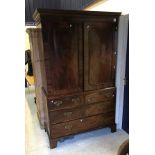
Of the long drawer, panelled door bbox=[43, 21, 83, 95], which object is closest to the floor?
the long drawer

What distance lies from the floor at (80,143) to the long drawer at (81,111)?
1.37 ft

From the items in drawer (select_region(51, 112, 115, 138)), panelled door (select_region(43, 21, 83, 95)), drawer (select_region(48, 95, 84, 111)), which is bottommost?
drawer (select_region(51, 112, 115, 138))

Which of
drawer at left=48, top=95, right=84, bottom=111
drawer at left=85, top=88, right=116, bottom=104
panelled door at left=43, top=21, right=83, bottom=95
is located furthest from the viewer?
drawer at left=85, top=88, right=116, bottom=104

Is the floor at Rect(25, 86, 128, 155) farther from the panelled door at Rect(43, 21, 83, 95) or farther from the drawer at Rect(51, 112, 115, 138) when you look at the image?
the panelled door at Rect(43, 21, 83, 95)

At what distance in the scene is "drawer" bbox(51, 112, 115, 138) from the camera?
2.38 metres

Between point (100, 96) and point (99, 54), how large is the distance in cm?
65

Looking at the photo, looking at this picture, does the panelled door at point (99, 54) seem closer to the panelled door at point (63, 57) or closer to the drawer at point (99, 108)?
the panelled door at point (63, 57)

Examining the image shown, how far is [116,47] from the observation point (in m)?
2.50

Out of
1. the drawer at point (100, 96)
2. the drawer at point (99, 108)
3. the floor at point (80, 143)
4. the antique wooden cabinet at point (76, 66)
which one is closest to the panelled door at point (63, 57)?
the antique wooden cabinet at point (76, 66)

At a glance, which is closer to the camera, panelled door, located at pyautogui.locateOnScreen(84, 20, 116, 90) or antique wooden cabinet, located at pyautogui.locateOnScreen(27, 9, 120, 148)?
antique wooden cabinet, located at pyautogui.locateOnScreen(27, 9, 120, 148)

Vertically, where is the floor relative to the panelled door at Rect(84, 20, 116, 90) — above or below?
below
